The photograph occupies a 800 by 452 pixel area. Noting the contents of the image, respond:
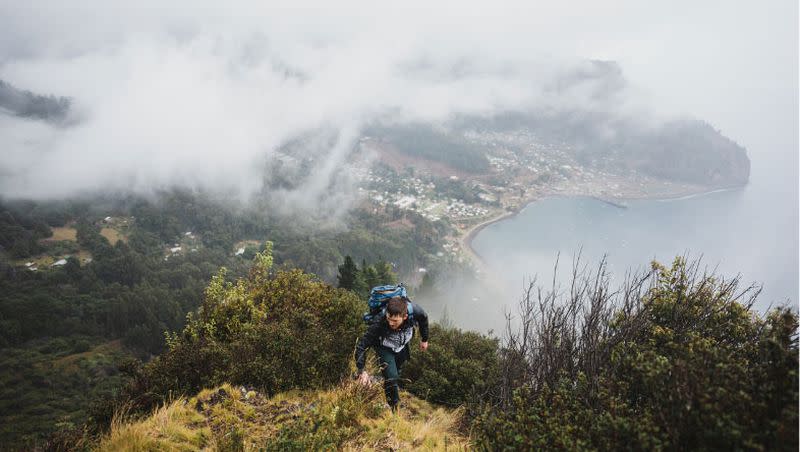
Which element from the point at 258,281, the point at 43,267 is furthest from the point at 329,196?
the point at 258,281

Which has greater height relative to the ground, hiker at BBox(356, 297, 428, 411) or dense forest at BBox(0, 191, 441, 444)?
hiker at BBox(356, 297, 428, 411)

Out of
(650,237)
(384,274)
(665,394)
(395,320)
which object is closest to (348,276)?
(384,274)

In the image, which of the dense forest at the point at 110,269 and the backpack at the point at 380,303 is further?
the dense forest at the point at 110,269

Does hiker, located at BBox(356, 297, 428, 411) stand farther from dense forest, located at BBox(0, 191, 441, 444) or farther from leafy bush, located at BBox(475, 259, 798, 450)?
dense forest, located at BBox(0, 191, 441, 444)

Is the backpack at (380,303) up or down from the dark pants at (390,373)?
up

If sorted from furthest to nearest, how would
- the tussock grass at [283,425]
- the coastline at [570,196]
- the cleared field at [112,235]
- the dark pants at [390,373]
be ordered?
the cleared field at [112,235], the coastline at [570,196], the dark pants at [390,373], the tussock grass at [283,425]

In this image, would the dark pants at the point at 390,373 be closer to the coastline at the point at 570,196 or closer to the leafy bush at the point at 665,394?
the leafy bush at the point at 665,394

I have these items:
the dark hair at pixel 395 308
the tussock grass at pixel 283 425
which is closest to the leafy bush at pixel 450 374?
the tussock grass at pixel 283 425

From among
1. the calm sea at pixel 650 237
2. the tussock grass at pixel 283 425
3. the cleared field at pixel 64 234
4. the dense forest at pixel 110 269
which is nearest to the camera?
the tussock grass at pixel 283 425

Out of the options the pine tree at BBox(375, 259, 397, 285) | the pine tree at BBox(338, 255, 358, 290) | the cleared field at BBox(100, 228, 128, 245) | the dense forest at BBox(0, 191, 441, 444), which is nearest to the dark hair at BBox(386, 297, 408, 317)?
the dense forest at BBox(0, 191, 441, 444)

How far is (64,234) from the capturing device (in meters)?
129

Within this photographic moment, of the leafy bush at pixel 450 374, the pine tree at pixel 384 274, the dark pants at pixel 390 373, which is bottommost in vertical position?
the pine tree at pixel 384 274

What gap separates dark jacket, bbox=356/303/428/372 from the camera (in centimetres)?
458

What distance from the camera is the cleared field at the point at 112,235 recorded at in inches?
4997
